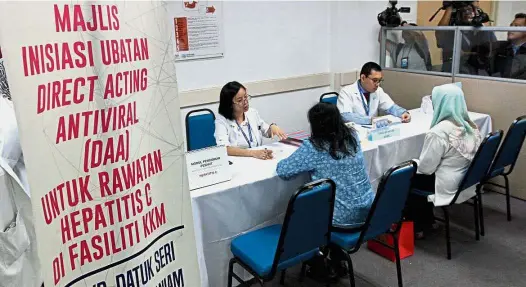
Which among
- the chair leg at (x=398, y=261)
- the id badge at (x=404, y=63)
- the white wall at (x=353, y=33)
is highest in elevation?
the white wall at (x=353, y=33)

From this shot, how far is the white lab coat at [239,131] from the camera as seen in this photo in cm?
280

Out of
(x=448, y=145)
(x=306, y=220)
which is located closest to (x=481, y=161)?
(x=448, y=145)

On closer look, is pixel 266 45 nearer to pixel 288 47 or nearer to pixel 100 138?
pixel 288 47

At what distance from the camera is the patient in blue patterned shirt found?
6.73 ft

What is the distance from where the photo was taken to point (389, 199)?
2.07m

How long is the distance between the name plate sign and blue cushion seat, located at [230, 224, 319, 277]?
1.03 feet

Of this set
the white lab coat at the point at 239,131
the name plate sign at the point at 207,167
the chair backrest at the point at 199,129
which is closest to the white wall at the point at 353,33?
the white lab coat at the point at 239,131

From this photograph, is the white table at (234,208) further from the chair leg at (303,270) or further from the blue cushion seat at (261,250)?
the chair leg at (303,270)

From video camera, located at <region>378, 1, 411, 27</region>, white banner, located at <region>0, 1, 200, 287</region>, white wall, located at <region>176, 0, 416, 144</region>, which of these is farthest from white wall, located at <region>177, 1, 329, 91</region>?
white banner, located at <region>0, 1, 200, 287</region>

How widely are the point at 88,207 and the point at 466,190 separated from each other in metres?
2.31

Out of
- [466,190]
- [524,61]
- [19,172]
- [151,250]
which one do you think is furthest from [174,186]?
[524,61]

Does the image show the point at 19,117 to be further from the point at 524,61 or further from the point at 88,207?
the point at 524,61

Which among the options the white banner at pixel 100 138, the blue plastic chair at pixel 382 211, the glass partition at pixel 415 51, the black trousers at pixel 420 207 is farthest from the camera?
the glass partition at pixel 415 51

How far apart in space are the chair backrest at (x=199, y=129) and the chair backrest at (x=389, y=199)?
1.39 metres
